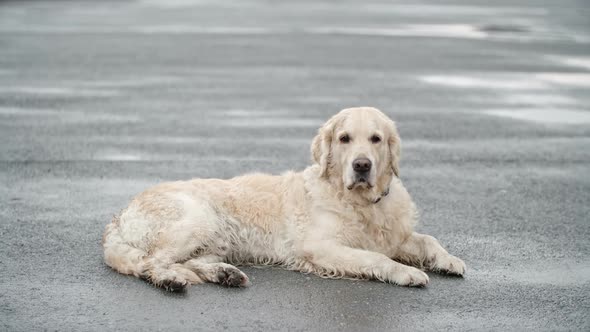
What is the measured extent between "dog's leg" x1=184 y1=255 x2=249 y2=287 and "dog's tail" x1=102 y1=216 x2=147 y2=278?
0.34 m

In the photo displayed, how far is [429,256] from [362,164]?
856 millimetres

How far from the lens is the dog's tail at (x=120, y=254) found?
270 inches

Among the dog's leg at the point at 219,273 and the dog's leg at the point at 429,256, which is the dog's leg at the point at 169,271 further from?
the dog's leg at the point at 429,256

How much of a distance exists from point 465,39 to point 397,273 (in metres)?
17.4

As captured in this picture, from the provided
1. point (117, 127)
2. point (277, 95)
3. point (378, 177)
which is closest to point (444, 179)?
point (378, 177)

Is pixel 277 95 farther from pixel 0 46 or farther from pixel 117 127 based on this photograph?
pixel 0 46

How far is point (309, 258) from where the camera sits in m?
7.11

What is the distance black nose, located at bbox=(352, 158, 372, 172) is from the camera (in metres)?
7.05

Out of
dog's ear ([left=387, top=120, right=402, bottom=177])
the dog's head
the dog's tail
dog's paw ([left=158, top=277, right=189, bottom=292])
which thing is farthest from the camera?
dog's ear ([left=387, top=120, right=402, bottom=177])

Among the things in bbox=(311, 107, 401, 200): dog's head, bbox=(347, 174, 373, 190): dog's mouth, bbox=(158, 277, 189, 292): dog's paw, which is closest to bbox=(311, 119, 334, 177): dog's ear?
bbox=(311, 107, 401, 200): dog's head

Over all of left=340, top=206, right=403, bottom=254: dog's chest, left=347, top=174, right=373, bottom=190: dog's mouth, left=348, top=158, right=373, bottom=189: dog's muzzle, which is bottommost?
left=340, top=206, right=403, bottom=254: dog's chest

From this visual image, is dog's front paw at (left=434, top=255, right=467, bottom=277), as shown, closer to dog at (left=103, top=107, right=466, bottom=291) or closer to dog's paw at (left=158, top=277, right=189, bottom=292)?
dog at (left=103, top=107, right=466, bottom=291)

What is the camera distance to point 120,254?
6984 millimetres

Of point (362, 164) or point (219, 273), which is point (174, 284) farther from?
point (362, 164)
